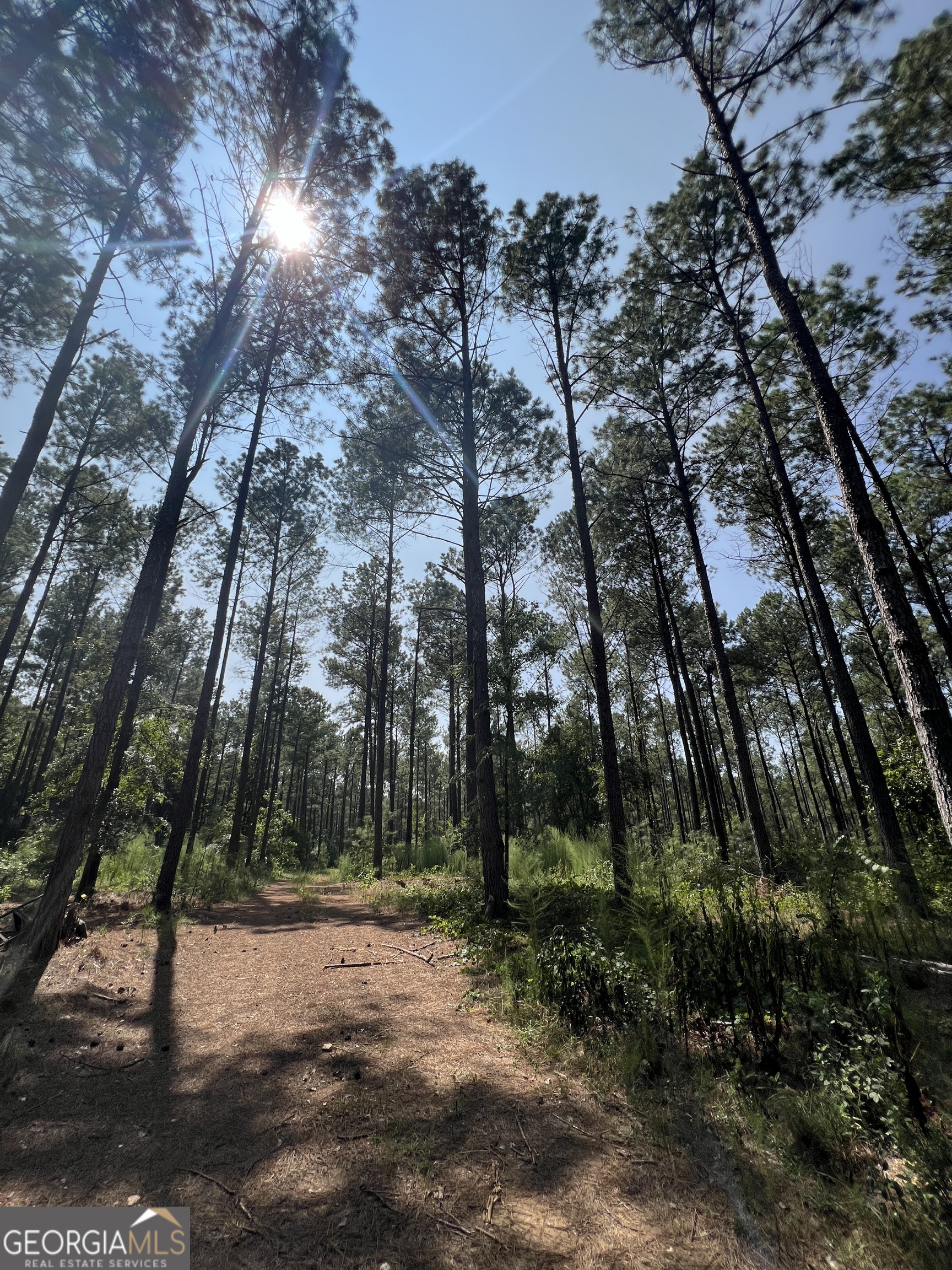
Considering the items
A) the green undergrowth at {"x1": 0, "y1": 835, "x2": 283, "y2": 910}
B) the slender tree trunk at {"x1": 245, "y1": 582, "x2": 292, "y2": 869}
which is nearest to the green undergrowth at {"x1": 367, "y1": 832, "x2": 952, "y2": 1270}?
the green undergrowth at {"x1": 0, "y1": 835, "x2": 283, "y2": 910}

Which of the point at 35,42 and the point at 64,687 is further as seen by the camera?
the point at 64,687

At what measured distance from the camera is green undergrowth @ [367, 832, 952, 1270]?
7.27 feet

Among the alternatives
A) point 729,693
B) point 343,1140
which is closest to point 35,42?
point 343,1140

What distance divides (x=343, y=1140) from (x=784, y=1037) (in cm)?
315

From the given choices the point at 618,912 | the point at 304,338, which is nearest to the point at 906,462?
the point at 618,912

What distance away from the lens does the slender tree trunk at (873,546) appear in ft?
13.6

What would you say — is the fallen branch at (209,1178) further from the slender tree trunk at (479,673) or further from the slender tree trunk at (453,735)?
the slender tree trunk at (453,735)

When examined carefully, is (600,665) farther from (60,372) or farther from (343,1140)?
(60,372)

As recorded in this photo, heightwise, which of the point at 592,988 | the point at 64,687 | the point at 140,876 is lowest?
the point at 592,988

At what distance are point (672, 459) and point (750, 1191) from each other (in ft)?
43.7

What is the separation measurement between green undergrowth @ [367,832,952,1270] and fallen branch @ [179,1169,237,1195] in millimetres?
2229

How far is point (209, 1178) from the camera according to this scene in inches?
96.0

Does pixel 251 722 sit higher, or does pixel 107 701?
pixel 251 722

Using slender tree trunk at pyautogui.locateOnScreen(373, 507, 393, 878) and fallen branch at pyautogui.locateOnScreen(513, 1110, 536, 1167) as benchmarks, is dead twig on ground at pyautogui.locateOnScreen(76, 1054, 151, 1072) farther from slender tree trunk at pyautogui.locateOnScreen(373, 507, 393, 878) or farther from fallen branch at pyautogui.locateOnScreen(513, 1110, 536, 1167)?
slender tree trunk at pyautogui.locateOnScreen(373, 507, 393, 878)
